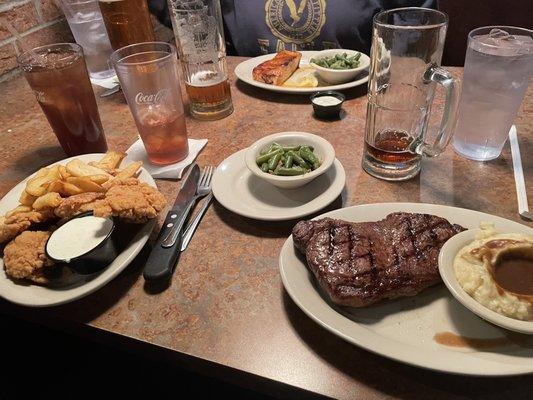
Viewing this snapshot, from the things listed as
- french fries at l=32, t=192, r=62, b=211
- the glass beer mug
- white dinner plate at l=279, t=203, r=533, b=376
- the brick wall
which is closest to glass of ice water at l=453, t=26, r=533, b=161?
the glass beer mug

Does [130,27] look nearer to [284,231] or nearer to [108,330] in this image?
[284,231]

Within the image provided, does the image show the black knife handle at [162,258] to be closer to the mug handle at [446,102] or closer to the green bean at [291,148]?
the green bean at [291,148]

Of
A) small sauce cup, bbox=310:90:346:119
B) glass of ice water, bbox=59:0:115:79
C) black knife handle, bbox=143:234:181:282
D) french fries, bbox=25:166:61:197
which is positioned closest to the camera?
black knife handle, bbox=143:234:181:282

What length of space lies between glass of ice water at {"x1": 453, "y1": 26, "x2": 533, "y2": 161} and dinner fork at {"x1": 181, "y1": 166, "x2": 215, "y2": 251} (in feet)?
2.57

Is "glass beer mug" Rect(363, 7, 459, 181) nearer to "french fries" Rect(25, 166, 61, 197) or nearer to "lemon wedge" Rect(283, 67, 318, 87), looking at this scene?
"lemon wedge" Rect(283, 67, 318, 87)

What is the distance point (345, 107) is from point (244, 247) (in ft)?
2.78

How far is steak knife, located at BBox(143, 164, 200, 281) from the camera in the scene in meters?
0.86

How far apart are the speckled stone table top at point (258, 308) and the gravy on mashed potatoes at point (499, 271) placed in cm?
14

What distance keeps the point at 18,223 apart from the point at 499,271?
Result: 1001mm

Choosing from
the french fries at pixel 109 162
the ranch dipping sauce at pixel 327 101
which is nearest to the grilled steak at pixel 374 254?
the french fries at pixel 109 162

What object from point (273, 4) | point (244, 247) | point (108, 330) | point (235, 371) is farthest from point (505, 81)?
point (273, 4)

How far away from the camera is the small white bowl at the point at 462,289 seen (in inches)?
24.8

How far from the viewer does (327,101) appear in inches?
59.4

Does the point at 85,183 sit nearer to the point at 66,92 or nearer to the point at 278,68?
the point at 66,92
